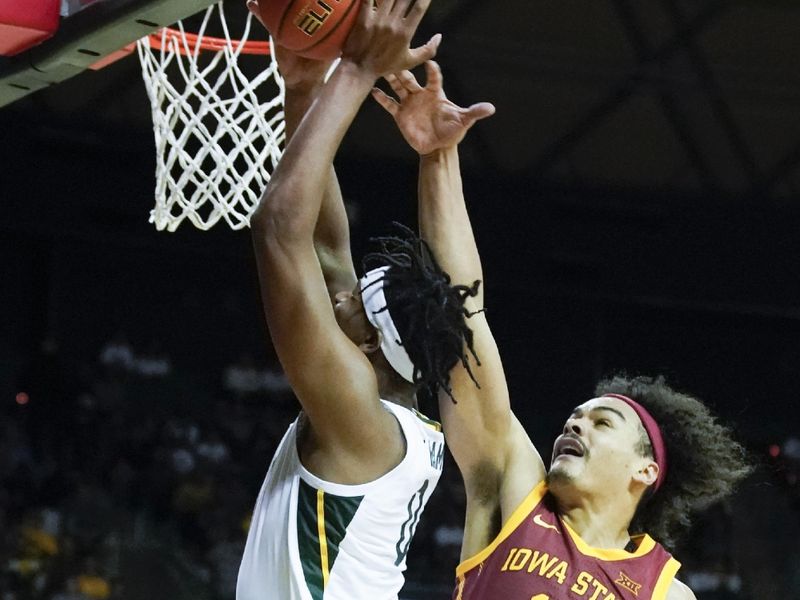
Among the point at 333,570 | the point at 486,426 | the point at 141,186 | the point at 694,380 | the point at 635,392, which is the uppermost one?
the point at 694,380

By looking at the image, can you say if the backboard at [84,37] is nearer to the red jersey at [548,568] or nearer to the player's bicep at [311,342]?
the player's bicep at [311,342]

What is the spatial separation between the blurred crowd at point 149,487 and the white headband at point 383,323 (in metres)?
5.02

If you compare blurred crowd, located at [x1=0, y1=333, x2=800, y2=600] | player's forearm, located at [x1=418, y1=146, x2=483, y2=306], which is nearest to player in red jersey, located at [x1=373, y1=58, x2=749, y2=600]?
player's forearm, located at [x1=418, y1=146, x2=483, y2=306]

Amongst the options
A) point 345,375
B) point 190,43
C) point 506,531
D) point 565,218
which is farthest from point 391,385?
point 565,218

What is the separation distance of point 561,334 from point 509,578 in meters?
7.49

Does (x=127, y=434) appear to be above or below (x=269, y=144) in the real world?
below

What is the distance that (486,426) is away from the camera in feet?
9.66

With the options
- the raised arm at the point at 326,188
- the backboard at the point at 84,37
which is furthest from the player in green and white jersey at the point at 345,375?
the backboard at the point at 84,37

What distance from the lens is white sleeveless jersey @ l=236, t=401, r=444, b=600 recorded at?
2068 millimetres

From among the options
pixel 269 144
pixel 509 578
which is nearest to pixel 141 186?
pixel 269 144

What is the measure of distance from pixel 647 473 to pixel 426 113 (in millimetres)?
1051

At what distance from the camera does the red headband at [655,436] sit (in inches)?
121

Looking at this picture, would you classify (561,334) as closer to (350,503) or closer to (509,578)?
(509,578)

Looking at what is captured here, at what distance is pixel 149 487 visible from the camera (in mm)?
8094
